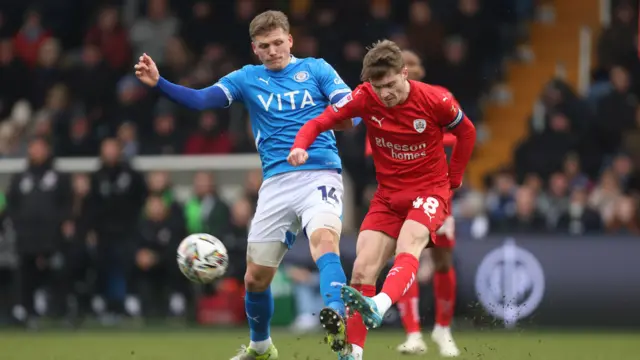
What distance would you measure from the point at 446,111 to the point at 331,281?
4.86 feet

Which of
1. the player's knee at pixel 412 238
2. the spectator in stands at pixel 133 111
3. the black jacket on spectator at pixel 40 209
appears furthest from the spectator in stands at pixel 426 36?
the player's knee at pixel 412 238

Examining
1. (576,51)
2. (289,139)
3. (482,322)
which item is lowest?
(482,322)

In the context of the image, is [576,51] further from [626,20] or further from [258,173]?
[258,173]

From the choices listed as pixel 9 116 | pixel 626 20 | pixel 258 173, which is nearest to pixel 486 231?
pixel 258 173

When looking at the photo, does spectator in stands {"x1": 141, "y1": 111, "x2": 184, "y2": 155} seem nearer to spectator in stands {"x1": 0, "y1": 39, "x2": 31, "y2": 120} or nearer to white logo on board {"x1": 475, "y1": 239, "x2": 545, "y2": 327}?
spectator in stands {"x1": 0, "y1": 39, "x2": 31, "y2": 120}

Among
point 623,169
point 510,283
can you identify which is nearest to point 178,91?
point 510,283

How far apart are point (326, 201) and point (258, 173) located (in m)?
7.58

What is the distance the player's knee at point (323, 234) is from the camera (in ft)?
29.8

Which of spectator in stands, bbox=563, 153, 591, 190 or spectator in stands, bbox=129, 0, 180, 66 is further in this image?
spectator in stands, bbox=129, 0, 180, 66

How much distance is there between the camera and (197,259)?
980 cm

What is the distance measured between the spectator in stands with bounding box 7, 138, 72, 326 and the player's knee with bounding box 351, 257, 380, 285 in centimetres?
847

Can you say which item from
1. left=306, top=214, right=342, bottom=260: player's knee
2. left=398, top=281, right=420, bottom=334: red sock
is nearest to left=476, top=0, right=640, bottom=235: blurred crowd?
left=398, top=281, right=420, bottom=334: red sock

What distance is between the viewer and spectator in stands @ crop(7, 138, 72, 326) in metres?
16.6

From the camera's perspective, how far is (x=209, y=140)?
18656mm
